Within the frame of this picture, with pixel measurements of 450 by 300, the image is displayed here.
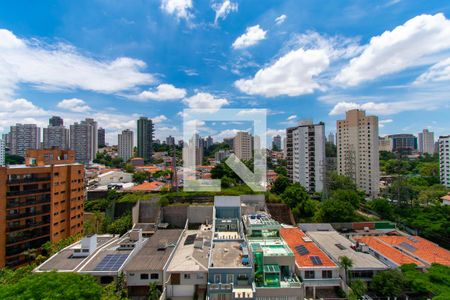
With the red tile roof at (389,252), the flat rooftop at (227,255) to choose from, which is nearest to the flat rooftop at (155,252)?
the flat rooftop at (227,255)

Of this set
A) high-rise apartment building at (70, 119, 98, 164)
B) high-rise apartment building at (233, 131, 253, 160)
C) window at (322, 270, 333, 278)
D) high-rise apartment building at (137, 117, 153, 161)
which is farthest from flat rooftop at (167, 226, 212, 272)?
high-rise apartment building at (70, 119, 98, 164)

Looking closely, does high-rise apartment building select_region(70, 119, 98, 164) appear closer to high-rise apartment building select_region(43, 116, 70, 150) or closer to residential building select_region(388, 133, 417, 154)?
high-rise apartment building select_region(43, 116, 70, 150)

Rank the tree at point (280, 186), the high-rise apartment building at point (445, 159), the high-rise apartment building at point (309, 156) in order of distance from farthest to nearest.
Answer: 1. the high-rise apartment building at point (445, 159)
2. the high-rise apartment building at point (309, 156)
3. the tree at point (280, 186)

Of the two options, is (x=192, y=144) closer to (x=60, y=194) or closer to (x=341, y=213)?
(x=60, y=194)

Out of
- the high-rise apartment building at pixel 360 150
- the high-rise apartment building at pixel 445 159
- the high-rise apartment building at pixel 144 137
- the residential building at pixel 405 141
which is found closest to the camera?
the high-rise apartment building at pixel 360 150

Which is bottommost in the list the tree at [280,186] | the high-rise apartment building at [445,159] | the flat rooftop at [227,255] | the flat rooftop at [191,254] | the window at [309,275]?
the window at [309,275]

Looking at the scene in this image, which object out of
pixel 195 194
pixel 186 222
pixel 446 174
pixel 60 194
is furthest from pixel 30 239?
pixel 446 174

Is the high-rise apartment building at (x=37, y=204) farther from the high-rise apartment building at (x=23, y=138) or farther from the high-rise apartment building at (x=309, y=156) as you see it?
the high-rise apartment building at (x=23, y=138)
